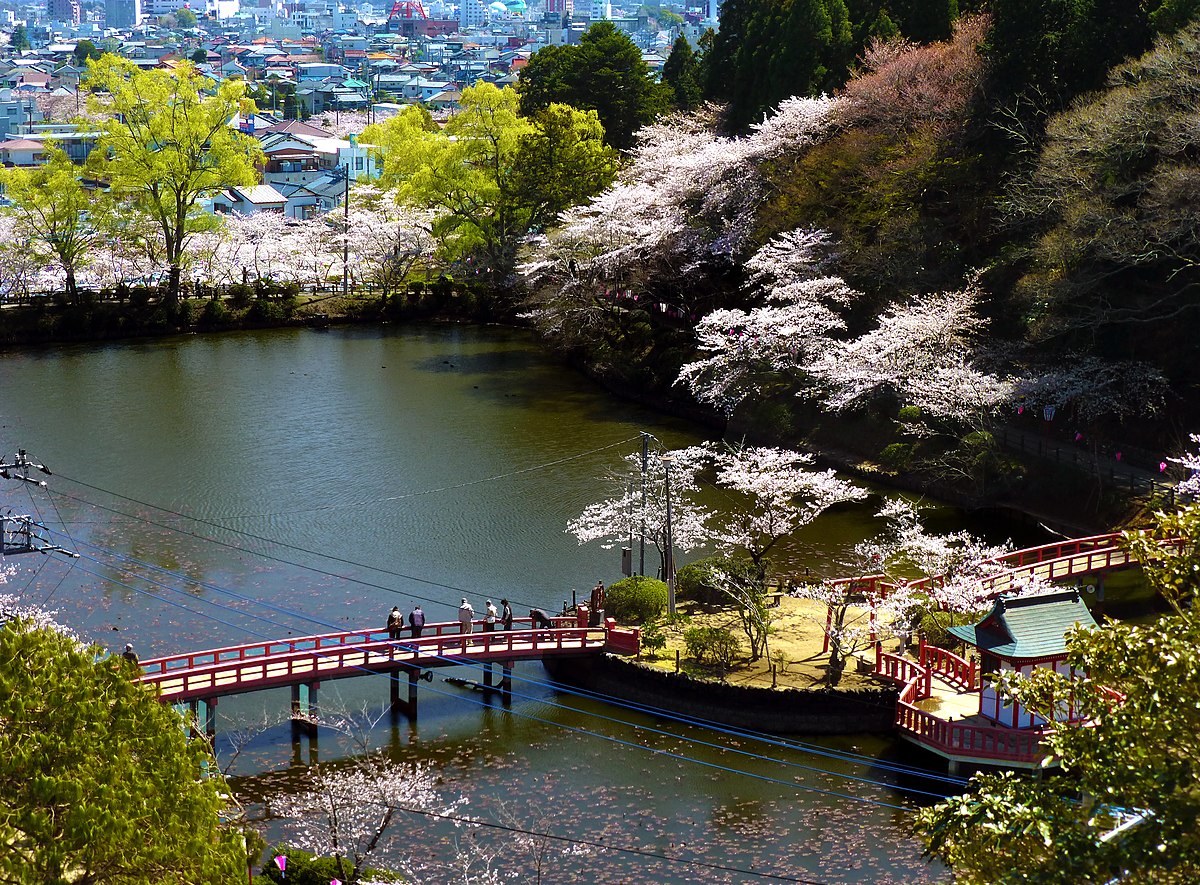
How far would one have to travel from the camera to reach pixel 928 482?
3200 cm

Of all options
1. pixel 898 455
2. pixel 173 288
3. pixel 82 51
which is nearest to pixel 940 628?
pixel 898 455

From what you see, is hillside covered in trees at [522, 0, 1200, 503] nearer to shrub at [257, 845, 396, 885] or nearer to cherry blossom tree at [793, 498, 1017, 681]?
cherry blossom tree at [793, 498, 1017, 681]

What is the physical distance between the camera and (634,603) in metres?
24.3

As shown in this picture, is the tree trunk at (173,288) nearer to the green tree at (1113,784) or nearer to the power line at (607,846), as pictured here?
the power line at (607,846)

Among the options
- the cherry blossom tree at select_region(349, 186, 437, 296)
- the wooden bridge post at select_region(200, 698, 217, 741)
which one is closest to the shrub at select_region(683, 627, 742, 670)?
the wooden bridge post at select_region(200, 698, 217, 741)

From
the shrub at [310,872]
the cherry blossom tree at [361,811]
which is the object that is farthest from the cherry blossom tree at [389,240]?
the shrub at [310,872]

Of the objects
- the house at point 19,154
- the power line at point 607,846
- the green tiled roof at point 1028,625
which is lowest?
the power line at point 607,846

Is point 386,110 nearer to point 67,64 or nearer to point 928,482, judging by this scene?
point 67,64

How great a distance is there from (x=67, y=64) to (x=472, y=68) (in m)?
50.9

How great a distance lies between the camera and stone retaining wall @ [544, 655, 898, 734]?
71.5 ft

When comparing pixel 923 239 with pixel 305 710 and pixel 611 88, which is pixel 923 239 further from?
pixel 611 88

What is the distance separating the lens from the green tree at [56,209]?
50.5 meters

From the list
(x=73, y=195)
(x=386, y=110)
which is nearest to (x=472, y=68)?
(x=386, y=110)

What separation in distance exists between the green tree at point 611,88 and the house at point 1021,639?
4100 centimetres
